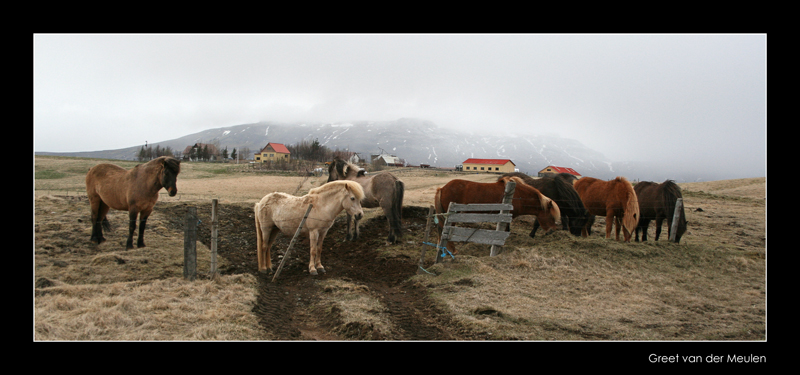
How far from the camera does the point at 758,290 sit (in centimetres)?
652

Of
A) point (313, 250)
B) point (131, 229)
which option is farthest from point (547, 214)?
point (131, 229)

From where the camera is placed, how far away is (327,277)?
23.9 ft

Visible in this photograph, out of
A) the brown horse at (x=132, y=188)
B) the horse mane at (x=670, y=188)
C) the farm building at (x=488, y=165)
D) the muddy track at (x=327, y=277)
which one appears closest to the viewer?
the muddy track at (x=327, y=277)

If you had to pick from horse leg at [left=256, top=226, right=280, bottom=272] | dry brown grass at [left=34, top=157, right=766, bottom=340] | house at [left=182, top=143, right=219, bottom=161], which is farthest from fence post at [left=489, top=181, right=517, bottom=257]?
house at [left=182, top=143, right=219, bottom=161]

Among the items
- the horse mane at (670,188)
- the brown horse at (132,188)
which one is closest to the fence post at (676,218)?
the horse mane at (670,188)

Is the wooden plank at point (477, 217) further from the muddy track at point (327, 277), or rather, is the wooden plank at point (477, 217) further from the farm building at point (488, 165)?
the farm building at point (488, 165)

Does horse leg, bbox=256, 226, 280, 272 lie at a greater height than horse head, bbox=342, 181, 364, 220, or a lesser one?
lesser

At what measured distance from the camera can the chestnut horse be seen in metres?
7.51

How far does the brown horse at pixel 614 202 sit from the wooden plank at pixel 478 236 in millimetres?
4135

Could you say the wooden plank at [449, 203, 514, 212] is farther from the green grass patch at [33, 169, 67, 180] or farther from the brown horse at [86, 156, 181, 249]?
the green grass patch at [33, 169, 67, 180]

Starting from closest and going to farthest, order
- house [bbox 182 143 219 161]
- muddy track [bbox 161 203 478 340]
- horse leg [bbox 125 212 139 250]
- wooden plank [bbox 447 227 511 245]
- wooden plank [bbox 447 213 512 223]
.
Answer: muddy track [bbox 161 203 478 340] → horse leg [bbox 125 212 139 250] → wooden plank [bbox 447 227 511 245] → wooden plank [bbox 447 213 512 223] → house [bbox 182 143 219 161]

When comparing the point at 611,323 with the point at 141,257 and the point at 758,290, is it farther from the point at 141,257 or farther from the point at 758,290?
the point at 141,257

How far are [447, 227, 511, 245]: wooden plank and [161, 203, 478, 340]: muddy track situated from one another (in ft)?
3.66

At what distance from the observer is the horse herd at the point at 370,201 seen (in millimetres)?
7492
